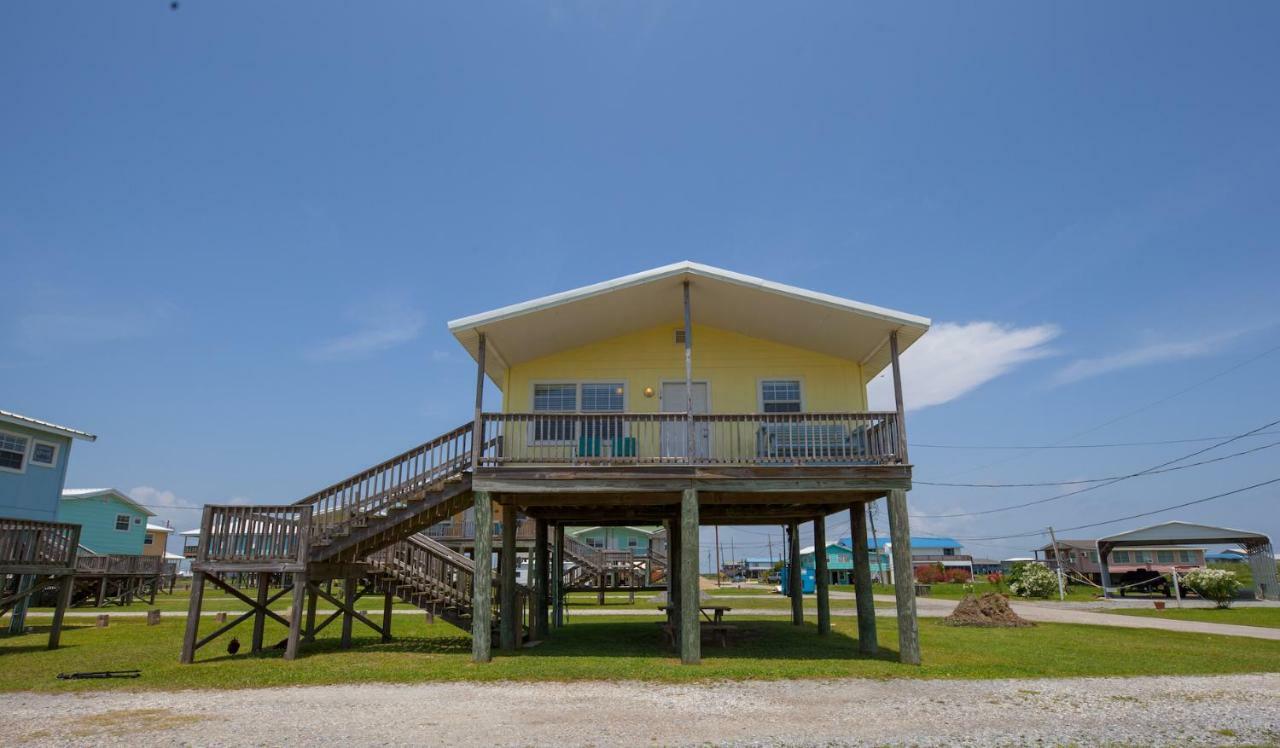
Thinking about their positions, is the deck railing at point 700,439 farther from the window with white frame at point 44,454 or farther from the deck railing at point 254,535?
the window with white frame at point 44,454

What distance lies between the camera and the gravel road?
7.95 meters

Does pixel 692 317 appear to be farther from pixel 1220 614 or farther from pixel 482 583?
pixel 1220 614

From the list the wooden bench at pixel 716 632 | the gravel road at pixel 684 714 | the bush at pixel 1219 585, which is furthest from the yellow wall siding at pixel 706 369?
the bush at pixel 1219 585

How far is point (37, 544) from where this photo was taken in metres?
16.3

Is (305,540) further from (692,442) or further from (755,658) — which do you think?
(755,658)

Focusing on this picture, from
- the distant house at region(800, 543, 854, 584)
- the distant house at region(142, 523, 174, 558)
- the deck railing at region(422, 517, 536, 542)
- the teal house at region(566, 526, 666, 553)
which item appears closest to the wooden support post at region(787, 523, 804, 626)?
the deck railing at region(422, 517, 536, 542)

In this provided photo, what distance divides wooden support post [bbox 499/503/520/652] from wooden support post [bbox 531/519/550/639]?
2054mm

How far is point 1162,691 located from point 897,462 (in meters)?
5.08

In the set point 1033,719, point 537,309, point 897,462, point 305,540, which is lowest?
point 1033,719

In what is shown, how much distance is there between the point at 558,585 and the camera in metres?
21.5

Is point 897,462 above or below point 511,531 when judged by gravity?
above

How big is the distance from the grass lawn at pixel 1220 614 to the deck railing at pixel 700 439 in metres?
16.1

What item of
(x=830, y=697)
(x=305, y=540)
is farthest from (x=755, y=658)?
(x=305, y=540)

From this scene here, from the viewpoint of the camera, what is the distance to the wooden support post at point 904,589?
13188 millimetres
